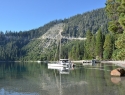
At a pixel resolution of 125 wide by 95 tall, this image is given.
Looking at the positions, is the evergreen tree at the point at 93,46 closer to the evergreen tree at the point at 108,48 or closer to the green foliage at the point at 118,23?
the evergreen tree at the point at 108,48

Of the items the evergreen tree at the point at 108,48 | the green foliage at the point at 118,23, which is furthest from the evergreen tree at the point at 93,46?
the green foliage at the point at 118,23

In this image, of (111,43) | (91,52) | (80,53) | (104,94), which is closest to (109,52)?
(111,43)

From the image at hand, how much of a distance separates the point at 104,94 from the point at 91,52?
105 metres

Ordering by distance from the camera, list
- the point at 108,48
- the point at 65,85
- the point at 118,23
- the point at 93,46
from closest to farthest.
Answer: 1. the point at 65,85
2. the point at 118,23
3. the point at 108,48
4. the point at 93,46

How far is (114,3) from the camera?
38.5m

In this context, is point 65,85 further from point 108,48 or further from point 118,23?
point 108,48

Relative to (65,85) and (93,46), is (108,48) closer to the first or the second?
(93,46)

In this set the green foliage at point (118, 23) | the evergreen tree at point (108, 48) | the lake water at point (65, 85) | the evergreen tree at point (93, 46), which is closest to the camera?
the lake water at point (65, 85)

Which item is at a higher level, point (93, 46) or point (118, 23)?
point (93, 46)

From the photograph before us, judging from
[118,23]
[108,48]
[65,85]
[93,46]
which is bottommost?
[65,85]

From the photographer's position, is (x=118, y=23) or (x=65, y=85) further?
(x=118, y=23)

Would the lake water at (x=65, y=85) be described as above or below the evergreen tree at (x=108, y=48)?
below

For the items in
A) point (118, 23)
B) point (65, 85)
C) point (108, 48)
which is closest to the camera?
point (65, 85)

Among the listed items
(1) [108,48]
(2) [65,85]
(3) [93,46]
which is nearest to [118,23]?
(2) [65,85]
